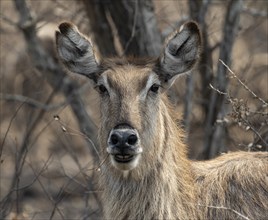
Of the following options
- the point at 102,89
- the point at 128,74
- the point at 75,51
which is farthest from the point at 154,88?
the point at 75,51

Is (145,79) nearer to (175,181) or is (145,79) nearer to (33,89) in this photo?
(175,181)

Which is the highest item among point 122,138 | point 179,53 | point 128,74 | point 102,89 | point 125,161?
point 179,53

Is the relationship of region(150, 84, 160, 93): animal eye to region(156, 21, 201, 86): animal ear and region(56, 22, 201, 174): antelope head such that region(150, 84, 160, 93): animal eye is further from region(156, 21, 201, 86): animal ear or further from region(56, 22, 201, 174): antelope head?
region(156, 21, 201, 86): animal ear

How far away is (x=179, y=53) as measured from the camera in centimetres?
850

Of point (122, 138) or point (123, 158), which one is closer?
point (122, 138)

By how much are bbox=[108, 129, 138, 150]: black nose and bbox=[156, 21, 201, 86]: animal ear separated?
92cm

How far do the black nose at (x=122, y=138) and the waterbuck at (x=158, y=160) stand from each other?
0.04 ft

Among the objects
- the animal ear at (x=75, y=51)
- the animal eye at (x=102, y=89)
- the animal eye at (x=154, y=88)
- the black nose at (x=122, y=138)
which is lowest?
the black nose at (x=122, y=138)

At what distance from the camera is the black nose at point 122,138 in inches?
297

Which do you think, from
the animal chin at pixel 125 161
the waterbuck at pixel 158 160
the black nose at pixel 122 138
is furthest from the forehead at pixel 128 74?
the animal chin at pixel 125 161

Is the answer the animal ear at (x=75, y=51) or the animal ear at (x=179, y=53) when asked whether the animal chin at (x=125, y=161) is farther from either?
the animal ear at (x=75, y=51)

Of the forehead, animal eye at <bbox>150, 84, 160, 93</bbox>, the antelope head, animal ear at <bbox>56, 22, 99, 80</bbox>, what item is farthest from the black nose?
animal ear at <bbox>56, 22, 99, 80</bbox>

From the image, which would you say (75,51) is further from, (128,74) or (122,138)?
(122,138)

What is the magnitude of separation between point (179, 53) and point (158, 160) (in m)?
1.07
